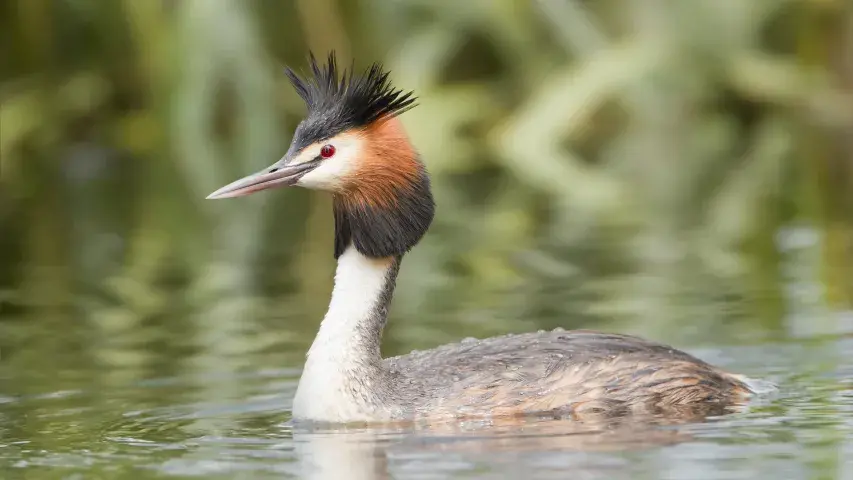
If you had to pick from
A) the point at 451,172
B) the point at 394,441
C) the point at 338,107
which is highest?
the point at 451,172

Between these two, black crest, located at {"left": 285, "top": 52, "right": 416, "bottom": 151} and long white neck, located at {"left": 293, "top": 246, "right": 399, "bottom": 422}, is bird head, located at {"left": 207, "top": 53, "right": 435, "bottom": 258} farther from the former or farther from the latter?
long white neck, located at {"left": 293, "top": 246, "right": 399, "bottom": 422}

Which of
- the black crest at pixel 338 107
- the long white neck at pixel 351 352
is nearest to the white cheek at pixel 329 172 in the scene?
the black crest at pixel 338 107

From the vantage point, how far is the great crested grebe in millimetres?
10039

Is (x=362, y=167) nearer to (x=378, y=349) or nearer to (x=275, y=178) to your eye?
(x=275, y=178)

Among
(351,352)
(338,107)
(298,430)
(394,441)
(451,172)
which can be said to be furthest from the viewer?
(451,172)

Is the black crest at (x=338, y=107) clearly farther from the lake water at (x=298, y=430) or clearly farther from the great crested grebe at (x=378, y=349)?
the lake water at (x=298, y=430)

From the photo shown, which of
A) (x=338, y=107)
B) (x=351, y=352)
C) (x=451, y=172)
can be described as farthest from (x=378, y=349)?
(x=451, y=172)

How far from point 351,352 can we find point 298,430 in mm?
614

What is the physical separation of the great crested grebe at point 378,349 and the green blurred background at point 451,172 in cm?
Answer: 185

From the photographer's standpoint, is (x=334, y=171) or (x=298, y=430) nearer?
(x=298, y=430)

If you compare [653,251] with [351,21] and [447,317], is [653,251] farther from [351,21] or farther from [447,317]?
[351,21]

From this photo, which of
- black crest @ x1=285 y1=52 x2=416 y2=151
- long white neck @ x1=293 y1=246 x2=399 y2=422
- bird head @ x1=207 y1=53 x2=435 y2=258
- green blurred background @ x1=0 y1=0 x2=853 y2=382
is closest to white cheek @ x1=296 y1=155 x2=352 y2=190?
bird head @ x1=207 y1=53 x2=435 y2=258

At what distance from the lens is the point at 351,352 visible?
10.2m

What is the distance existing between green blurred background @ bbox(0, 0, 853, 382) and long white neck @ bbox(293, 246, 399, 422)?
1.80 m
